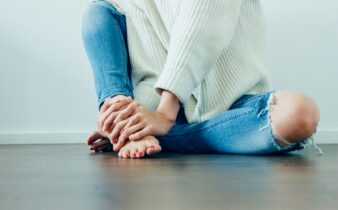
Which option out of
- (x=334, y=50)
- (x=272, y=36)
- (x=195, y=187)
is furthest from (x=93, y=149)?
(x=334, y=50)

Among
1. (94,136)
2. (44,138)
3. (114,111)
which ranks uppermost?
(114,111)

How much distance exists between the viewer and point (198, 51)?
114 centimetres

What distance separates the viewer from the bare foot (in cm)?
111

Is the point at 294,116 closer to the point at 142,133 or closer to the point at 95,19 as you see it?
the point at 142,133

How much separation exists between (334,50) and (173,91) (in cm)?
100

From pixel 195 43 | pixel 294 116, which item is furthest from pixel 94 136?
pixel 294 116

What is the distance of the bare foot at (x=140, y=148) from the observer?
111cm

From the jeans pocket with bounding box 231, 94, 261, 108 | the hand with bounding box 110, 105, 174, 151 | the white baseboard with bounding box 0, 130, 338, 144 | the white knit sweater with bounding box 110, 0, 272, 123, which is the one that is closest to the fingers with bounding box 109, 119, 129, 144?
the hand with bounding box 110, 105, 174, 151

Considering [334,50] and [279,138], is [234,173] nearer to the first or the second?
[279,138]

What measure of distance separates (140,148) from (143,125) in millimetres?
51

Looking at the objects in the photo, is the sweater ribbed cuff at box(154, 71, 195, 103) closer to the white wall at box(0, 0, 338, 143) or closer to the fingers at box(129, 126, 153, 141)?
the fingers at box(129, 126, 153, 141)

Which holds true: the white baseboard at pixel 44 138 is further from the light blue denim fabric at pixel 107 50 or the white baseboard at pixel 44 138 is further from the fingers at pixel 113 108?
the fingers at pixel 113 108

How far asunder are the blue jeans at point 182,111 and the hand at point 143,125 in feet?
0.49

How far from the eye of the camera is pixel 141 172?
35.2 inches
